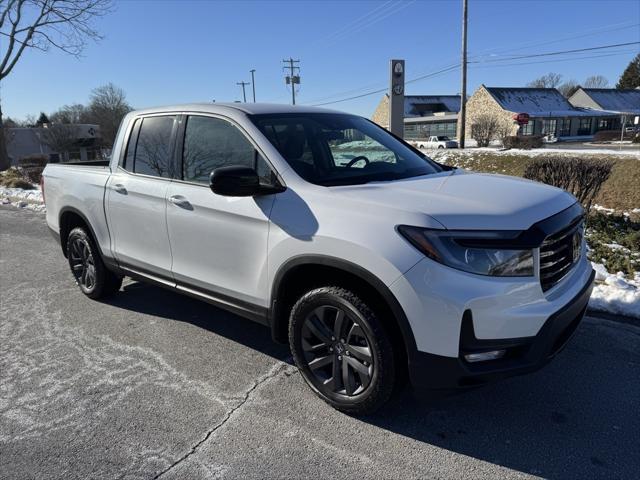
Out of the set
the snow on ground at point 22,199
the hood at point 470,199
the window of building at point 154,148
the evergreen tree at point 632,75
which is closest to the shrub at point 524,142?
the snow on ground at point 22,199

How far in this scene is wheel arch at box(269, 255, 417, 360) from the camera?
2521 mm

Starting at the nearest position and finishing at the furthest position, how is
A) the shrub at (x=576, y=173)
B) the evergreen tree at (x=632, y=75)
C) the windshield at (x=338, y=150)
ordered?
the windshield at (x=338, y=150)
the shrub at (x=576, y=173)
the evergreen tree at (x=632, y=75)

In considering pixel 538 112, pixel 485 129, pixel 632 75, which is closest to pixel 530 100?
pixel 538 112

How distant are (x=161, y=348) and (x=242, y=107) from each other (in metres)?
2.01

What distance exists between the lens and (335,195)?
9.22ft

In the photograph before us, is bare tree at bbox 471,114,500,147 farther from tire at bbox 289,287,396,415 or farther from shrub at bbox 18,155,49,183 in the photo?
tire at bbox 289,287,396,415

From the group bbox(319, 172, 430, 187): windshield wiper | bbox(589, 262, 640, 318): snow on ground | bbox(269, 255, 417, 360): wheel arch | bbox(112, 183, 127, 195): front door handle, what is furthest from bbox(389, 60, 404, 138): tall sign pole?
bbox(269, 255, 417, 360): wheel arch

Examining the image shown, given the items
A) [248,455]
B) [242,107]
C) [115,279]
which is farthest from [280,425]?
[115,279]

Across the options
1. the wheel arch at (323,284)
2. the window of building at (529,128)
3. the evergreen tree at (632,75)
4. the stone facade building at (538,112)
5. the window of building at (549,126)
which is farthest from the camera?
the evergreen tree at (632,75)

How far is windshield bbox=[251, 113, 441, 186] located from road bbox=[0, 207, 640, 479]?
145 cm

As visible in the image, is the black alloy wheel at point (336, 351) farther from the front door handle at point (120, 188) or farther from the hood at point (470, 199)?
the front door handle at point (120, 188)

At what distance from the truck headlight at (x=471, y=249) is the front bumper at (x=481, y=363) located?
259mm

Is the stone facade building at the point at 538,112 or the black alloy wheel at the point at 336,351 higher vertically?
the stone facade building at the point at 538,112

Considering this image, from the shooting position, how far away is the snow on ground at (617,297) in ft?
13.9
